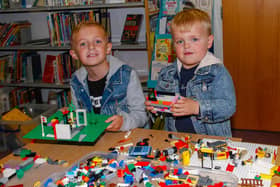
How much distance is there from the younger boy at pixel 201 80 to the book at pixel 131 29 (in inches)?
59.0

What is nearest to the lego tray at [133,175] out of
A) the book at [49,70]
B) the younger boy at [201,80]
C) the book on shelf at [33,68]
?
the younger boy at [201,80]

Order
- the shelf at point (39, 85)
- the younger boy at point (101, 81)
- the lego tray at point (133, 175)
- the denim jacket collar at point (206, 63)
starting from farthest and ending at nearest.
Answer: the shelf at point (39, 85) < the younger boy at point (101, 81) < the denim jacket collar at point (206, 63) < the lego tray at point (133, 175)

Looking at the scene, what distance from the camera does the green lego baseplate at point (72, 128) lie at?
1270 millimetres

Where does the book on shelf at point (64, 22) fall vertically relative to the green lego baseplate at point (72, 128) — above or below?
above

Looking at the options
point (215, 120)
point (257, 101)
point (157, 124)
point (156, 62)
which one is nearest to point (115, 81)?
point (157, 124)

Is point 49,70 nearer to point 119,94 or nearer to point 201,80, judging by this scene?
point 119,94

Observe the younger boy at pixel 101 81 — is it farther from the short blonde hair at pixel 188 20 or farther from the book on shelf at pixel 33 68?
the book on shelf at pixel 33 68

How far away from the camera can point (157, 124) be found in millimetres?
1842

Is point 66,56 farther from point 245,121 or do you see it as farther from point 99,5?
point 245,121

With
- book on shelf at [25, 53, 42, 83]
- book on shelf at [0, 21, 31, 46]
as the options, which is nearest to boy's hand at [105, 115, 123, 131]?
book on shelf at [25, 53, 42, 83]

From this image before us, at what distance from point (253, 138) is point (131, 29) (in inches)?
60.3

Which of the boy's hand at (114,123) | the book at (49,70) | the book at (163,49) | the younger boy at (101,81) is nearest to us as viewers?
the boy's hand at (114,123)

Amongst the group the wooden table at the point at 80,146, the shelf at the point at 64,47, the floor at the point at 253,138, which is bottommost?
the floor at the point at 253,138

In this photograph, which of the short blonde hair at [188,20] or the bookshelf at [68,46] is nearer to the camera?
the short blonde hair at [188,20]
